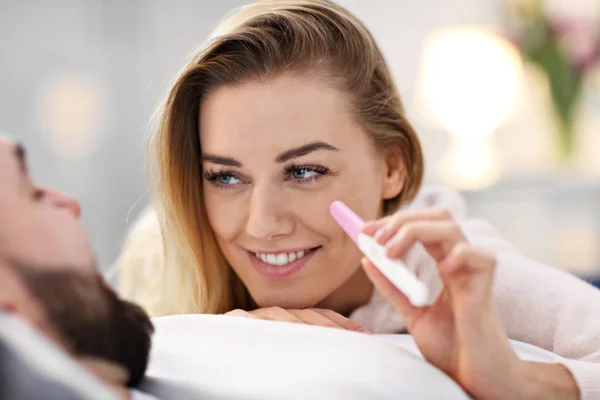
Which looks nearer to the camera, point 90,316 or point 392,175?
point 90,316

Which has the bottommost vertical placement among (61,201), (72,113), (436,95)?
(72,113)

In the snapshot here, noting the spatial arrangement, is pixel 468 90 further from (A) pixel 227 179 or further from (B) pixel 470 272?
(B) pixel 470 272

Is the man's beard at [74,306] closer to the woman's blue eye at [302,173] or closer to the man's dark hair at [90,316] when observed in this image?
the man's dark hair at [90,316]

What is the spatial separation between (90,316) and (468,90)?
2168 millimetres

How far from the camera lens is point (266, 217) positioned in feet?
2.93

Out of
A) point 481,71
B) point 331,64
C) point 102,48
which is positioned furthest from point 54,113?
point 331,64

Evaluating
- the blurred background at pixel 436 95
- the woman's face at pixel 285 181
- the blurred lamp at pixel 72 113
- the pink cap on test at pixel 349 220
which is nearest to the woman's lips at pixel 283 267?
the woman's face at pixel 285 181

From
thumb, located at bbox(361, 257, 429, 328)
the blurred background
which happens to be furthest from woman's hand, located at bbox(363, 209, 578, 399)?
the blurred background

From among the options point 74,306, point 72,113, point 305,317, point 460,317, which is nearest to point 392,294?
point 460,317

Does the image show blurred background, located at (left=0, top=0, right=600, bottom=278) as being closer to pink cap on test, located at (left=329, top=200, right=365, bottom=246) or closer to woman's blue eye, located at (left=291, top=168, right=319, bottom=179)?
woman's blue eye, located at (left=291, top=168, right=319, bottom=179)

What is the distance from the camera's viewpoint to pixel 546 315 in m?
0.94

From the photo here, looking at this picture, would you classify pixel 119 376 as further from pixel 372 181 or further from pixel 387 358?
pixel 372 181

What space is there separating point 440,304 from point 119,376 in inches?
11.6

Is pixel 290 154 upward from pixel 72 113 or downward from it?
upward
